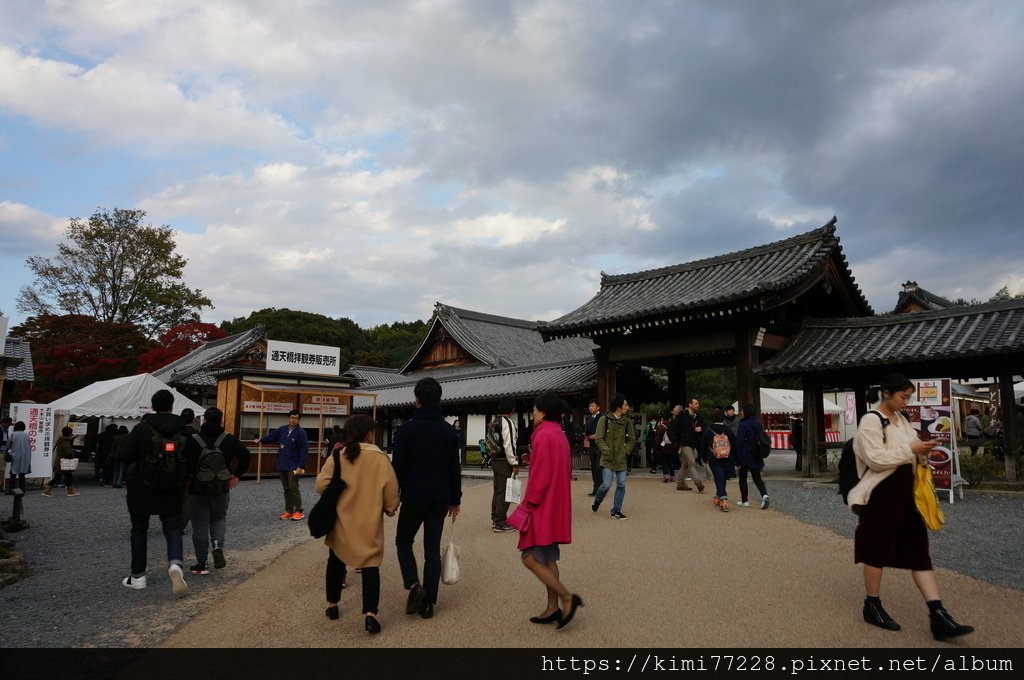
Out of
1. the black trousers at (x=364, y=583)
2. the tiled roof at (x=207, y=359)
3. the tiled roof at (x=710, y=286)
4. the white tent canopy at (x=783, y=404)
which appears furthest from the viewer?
the tiled roof at (x=207, y=359)

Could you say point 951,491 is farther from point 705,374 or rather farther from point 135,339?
point 135,339

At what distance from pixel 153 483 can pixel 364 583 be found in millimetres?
2350

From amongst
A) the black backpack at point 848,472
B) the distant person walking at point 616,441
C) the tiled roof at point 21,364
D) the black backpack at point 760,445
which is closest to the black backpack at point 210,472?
the distant person walking at point 616,441

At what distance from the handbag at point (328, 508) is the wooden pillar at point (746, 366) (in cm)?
1050

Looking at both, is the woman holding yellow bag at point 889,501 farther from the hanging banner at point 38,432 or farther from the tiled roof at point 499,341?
the tiled roof at point 499,341

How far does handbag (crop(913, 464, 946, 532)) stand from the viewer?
4109 mm

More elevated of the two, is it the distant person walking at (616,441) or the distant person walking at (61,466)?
the distant person walking at (616,441)

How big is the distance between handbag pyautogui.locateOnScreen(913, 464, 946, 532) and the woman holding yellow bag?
0.03 metres

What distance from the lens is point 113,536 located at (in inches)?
330

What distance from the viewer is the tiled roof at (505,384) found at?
18641mm

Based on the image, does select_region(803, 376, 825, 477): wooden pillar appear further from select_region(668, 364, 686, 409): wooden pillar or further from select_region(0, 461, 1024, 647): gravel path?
select_region(668, 364, 686, 409): wooden pillar
